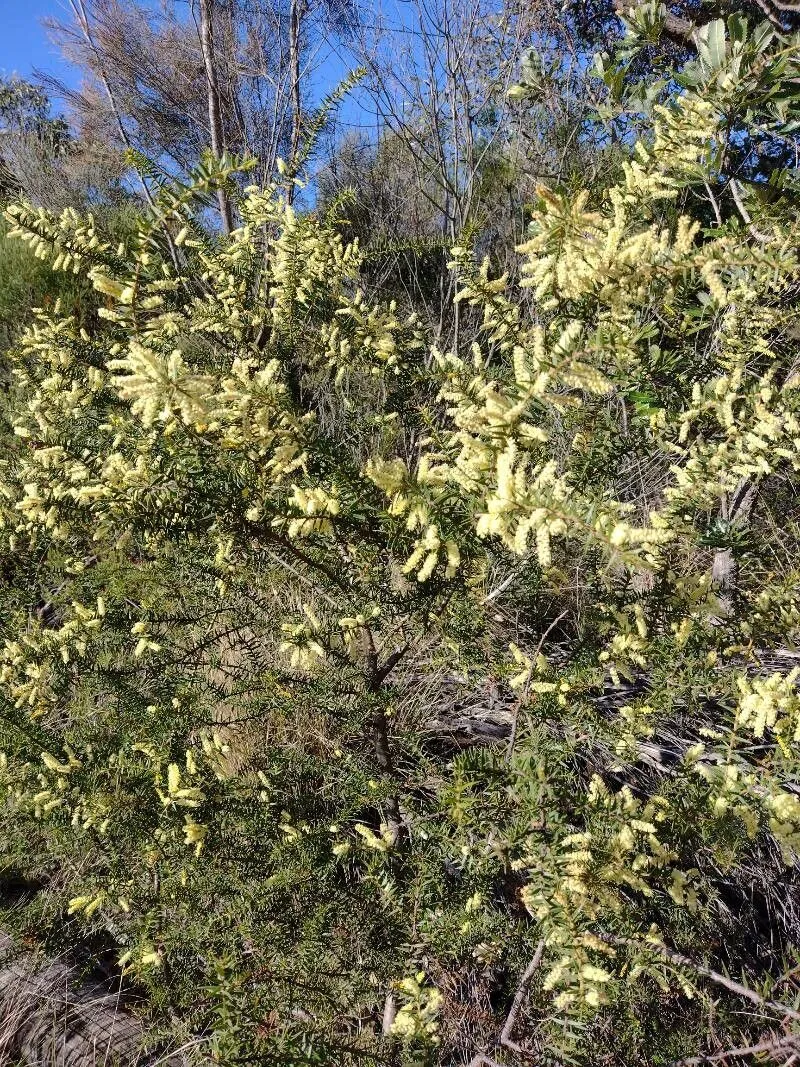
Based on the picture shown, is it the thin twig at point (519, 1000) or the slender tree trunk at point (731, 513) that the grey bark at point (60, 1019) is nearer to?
the thin twig at point (519, 1000)

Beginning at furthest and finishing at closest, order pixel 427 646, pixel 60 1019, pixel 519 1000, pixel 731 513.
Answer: pixel 731 513, pixel 427 646, pixel 60 1019, pixel 519 1000

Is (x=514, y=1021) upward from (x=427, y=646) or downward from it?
downward

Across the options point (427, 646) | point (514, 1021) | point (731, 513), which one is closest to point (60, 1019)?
point (514, 1021)

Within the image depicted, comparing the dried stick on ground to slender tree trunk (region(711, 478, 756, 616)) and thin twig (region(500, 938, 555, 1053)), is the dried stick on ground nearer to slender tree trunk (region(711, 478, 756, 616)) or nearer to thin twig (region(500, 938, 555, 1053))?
thin twig (region(500, 938, 555, 1053))

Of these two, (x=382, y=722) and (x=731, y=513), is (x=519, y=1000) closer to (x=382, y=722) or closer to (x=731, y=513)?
(x=382, y=722)

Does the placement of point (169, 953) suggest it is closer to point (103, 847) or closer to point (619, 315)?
point (103, 847)

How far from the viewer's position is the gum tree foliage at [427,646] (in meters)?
1.16

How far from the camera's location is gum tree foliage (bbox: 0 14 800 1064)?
116cm

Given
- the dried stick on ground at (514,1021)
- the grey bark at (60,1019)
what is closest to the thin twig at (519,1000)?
the dried stick on ground at (514,1021)

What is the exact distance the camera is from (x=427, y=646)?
7.43 feet

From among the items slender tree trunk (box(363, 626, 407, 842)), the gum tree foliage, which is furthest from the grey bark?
slender tree trunk (box(363, 626, 407, 842))

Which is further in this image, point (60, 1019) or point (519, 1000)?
point (60, 1019)

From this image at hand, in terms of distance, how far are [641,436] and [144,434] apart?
125 centimetres

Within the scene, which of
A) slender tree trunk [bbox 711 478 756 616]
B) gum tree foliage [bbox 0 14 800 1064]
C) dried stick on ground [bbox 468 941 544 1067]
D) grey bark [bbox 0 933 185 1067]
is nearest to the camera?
gum tree foliage [bbox 0 14 800 1064]
